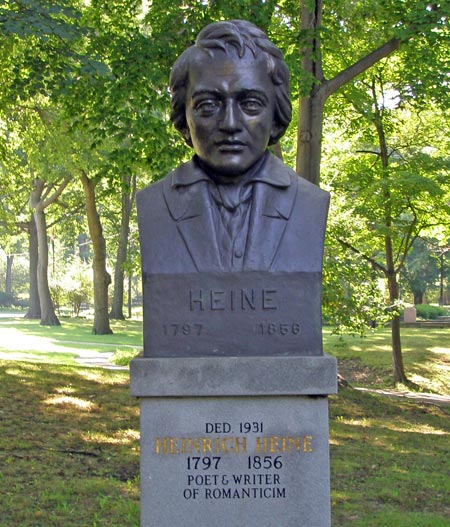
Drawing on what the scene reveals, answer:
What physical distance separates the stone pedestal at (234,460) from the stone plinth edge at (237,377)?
57mm

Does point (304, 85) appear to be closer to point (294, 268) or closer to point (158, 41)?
point (158, 41)

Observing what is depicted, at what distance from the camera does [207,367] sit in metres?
4.32

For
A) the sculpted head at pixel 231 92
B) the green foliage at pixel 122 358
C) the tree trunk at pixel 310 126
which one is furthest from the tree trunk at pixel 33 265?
the sculpted head at pixel 231 92

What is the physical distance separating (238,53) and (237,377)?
73.9 inches

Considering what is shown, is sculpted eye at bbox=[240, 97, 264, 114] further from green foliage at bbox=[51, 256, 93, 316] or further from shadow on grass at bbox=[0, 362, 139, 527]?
green foliage at bbox=[51, 256, 93, 316]

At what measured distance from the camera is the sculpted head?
14.6ft

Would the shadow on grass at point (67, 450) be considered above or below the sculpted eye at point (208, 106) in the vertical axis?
below

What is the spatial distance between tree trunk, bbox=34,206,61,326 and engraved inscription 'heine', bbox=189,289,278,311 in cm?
2955

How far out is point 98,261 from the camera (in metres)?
27.0

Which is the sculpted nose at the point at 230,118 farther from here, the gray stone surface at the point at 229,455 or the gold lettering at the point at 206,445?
the gold lettering at the point at 206,445

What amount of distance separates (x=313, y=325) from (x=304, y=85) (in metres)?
7.36

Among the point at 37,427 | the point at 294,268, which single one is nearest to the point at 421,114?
the point at 37,427

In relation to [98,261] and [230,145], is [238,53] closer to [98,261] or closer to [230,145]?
[230,145]

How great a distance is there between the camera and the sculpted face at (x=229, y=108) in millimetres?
4438
